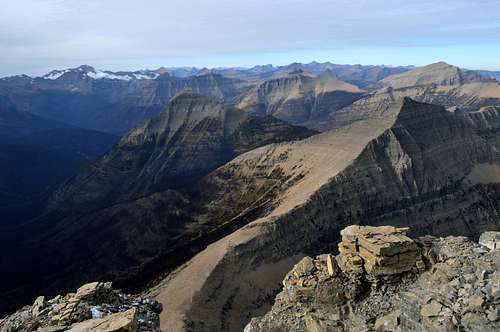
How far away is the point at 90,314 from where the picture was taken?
24781 millimetres

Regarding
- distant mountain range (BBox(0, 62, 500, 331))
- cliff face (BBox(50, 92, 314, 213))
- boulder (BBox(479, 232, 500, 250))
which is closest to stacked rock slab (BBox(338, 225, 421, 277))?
boulder (BBox(479, 232, 500, 250))

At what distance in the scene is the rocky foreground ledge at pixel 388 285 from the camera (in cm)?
2331

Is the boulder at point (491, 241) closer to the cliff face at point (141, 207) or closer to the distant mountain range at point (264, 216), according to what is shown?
the distant mountain range at point (264, 216)

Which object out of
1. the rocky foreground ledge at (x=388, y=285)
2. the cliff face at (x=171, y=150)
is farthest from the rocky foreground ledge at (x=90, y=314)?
the cliff face at (x=171, y=150)

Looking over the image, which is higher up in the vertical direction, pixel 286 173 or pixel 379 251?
pixel 379 251

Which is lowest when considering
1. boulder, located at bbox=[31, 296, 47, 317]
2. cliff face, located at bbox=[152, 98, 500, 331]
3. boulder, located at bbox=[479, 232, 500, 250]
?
cliff face, located at bbox=[152, 98, 500, 331]

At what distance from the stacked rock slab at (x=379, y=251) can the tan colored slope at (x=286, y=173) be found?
24.9m

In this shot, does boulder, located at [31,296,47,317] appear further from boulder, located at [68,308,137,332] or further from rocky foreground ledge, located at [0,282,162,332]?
boulder, located at [68,308,137,332]

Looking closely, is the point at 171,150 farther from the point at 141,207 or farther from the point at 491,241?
the point at 491,241

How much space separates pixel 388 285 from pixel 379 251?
195cm

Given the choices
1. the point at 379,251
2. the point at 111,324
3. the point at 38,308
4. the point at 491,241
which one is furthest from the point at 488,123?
the point at 111,324

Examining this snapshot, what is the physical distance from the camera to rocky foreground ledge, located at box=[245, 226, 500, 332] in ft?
76.5

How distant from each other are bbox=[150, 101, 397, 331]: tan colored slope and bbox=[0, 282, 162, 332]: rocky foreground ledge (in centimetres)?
2176

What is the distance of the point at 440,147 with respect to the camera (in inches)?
3664
